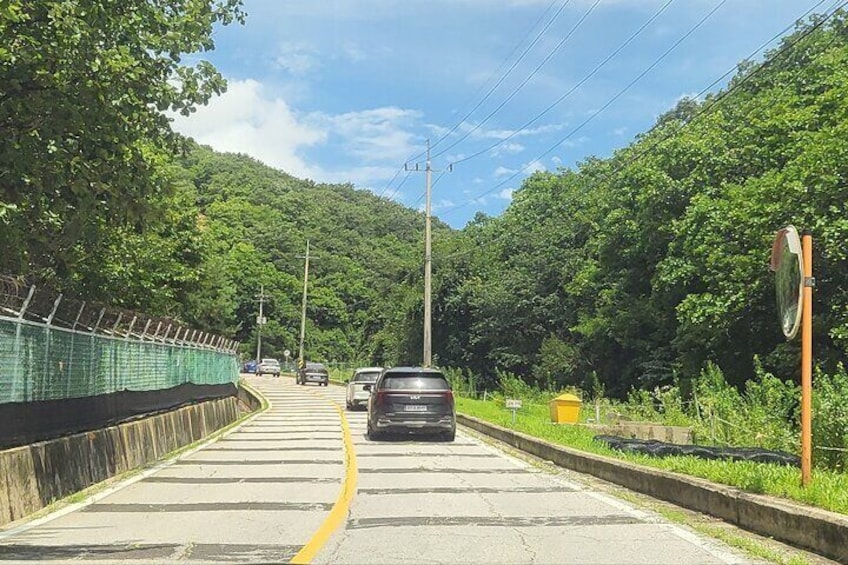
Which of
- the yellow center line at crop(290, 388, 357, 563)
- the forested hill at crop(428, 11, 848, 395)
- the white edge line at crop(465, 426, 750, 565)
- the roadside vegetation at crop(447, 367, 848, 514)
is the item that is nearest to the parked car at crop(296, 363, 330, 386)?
the forested hill at crop(428, 11, 848, 395)

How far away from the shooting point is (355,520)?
29.7 feet

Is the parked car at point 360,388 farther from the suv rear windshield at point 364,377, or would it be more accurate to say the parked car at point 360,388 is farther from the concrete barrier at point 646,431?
the concrete barrier at point 646,431

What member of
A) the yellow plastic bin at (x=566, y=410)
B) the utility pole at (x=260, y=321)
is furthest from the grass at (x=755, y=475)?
the utility pole at (x=260, y=321)

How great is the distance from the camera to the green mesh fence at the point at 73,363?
32.8 ft

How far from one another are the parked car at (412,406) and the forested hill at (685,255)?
10.0 meters

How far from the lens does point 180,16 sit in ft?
38.0

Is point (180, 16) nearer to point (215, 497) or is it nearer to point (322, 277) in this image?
point (215, 497)

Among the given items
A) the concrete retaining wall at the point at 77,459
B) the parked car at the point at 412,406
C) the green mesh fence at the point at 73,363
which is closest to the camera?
the concrete retaining wall at the point at 77,459

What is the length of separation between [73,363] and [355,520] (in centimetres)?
556

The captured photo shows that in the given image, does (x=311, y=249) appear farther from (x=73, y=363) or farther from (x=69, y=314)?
(x=73, y=363)

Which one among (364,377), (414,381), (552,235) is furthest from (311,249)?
(414,381)

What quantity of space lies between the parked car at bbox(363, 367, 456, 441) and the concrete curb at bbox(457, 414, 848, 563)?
17.0 ft

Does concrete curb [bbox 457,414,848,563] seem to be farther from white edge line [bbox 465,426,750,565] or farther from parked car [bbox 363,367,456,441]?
parked car [bbox 363,367,456,441]

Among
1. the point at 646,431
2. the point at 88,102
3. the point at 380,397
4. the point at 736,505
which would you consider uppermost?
the point at 88,102
